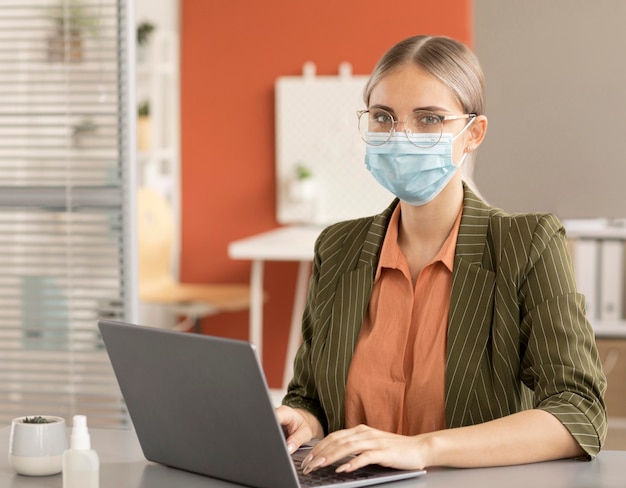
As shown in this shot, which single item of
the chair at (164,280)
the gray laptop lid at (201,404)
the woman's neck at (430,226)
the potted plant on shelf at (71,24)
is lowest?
the chair at (164,280)

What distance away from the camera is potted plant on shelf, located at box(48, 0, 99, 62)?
2842 millimetres

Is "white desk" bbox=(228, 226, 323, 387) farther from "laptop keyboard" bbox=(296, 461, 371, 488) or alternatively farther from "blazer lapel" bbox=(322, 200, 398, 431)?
"laptop keyboard" bbox=(296, 461, 371, 488)

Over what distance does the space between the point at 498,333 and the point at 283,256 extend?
9.56 feet

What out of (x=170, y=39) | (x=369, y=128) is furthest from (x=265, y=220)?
(x=369, y=128)

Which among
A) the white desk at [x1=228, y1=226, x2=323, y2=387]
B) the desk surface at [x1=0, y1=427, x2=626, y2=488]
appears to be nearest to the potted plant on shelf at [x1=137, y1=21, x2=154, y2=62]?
the white desk at [x1=228, y1=226, x2=323, y2=387]

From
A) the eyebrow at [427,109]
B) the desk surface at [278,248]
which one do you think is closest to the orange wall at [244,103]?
the desk surface at [278,248]

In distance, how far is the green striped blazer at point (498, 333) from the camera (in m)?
1.51

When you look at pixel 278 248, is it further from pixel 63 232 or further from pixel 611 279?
pixel 63 232

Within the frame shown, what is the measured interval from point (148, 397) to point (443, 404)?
528 millimetres

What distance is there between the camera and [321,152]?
542cm

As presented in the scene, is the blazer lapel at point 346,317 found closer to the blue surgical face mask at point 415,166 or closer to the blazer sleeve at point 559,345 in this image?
the blue surgical face mask at point 415,166

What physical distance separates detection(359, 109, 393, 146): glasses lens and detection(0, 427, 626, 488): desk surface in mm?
598

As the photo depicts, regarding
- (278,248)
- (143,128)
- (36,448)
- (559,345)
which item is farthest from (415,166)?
(143,128)

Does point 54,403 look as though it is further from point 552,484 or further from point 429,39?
point 552,484
